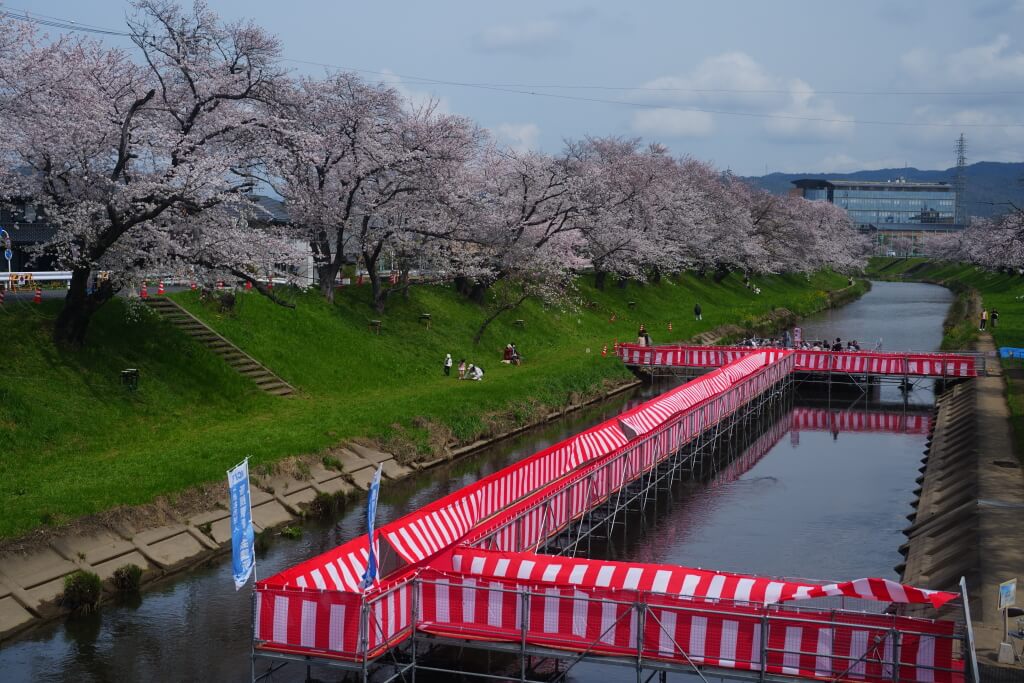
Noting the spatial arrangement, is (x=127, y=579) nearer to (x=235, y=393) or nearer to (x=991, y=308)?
(x=235, y=393)

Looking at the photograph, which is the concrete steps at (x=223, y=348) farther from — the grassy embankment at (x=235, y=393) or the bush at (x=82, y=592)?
the bush at (x=82, y=592)

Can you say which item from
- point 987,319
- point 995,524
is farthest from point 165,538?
point 987,319

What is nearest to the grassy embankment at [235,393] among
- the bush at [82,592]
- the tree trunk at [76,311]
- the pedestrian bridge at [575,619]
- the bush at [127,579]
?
the tree trunk at [76,311]

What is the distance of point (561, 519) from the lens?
960 inches

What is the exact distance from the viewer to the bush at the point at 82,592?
21.3 m

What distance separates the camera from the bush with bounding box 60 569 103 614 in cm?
2131

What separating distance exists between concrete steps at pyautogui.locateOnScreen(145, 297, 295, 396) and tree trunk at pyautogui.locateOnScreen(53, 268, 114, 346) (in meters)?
5.17

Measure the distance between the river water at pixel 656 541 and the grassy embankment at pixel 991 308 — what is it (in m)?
4.87

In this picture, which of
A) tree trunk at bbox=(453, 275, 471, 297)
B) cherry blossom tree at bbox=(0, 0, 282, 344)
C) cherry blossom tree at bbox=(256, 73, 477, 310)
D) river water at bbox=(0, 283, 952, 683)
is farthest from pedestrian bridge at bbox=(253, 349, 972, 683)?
tree trunk at bbox=(453, 275, 471, 297)

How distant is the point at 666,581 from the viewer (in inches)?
645

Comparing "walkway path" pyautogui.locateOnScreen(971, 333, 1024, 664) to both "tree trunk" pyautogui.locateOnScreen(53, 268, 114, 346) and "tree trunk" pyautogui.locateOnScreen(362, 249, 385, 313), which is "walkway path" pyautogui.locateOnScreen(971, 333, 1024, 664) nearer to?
"tree trunk" pyautogui.locateOnScreen(53, 268, 114, 346)

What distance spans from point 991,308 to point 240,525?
86.0 metres

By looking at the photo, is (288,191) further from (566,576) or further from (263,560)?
(566,576)

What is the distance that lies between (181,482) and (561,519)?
9.73 metres
